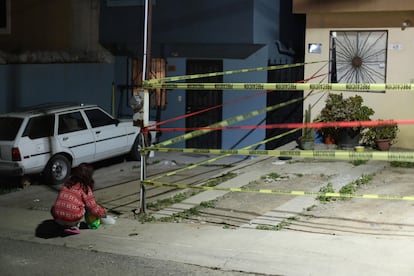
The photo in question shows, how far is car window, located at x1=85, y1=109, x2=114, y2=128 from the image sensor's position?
12.5 m

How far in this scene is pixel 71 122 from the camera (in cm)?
1211

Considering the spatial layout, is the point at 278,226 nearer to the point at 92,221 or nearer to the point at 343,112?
the point at 92,221

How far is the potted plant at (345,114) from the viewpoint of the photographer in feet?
44.4

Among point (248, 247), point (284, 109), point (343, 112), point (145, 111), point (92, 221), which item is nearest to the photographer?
point (248, 247)

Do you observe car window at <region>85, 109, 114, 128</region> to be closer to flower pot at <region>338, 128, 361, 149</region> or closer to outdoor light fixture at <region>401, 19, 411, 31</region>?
flower pot at <region>338, 128, 361, 149</region>

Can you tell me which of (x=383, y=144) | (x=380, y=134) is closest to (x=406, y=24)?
(x=380, y=134)

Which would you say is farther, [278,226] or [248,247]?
[278,226]

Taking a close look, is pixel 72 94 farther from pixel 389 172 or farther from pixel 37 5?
pixel 389 172

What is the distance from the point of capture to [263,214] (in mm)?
8531

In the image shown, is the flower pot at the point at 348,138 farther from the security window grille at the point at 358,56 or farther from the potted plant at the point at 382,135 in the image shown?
the security window grille at the point at 358,56

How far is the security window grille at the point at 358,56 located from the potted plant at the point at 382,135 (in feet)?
4.23

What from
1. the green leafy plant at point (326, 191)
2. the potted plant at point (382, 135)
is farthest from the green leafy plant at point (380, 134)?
the green leafy plant at point (326, 191)

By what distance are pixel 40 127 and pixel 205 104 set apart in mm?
4729

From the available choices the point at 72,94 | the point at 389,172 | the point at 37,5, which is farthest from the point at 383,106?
the point at 37,5
